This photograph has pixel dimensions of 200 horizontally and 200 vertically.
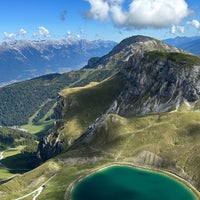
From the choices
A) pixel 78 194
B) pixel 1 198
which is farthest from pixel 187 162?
pixel 1 198

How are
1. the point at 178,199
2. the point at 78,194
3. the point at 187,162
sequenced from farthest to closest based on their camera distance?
the point at 187,162
the point at 78,194
the point at 178,199

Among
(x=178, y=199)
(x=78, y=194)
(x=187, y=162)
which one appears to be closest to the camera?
(x=178, y=199)

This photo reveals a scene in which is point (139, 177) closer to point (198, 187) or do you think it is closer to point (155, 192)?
point (155, 192)

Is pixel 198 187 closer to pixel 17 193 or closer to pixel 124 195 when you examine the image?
pixel 124 195

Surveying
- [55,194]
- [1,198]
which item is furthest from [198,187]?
[1,198]

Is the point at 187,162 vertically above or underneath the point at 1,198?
above

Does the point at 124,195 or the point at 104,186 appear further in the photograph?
the point at 104,186
